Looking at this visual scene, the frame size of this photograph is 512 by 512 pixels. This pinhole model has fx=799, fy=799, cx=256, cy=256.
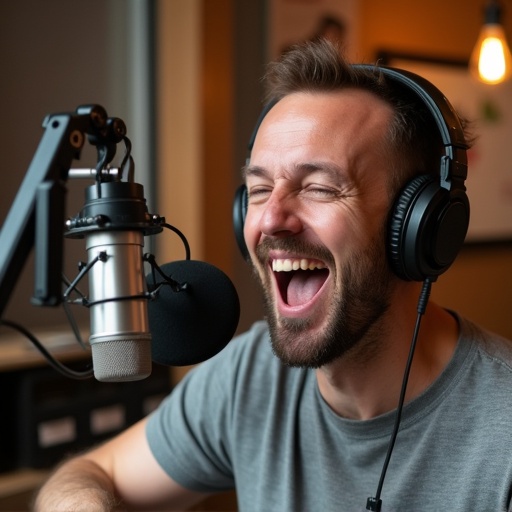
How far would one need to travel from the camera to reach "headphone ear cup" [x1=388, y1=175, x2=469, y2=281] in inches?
42.1

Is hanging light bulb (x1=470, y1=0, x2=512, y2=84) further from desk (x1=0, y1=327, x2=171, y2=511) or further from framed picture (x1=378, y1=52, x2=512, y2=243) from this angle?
desk (x1=0, y1=327, x2=171, y2=511)

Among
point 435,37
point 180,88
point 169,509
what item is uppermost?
point 435,37

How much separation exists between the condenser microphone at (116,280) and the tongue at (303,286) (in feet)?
1.56

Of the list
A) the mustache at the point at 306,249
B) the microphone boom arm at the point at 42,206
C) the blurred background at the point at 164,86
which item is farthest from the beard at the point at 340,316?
the blurred background at the point at 164,86

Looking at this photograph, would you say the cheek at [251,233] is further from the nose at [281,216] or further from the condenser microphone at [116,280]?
the condenser microphone at [116,280]

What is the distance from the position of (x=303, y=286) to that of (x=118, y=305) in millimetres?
519

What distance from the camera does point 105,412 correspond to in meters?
2.34

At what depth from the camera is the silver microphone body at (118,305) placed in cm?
75

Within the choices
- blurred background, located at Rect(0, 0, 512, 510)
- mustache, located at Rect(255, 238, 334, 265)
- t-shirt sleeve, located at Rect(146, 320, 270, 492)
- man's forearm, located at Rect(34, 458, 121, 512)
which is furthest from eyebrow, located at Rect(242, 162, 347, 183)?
blurred background, located at Rect(0, 0, 512, 510)

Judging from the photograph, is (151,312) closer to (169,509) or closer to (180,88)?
(169,509)

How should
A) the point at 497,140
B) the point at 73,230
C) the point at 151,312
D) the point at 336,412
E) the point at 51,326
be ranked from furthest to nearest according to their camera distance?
the point at 497,140 < the point at 51,326 < the point at 336,412 < the point at 151,312 < the point at 73,230

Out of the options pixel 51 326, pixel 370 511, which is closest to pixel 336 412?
pixel 370 511

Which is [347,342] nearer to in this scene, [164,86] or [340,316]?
[340,316]

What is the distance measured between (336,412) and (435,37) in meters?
2.86
